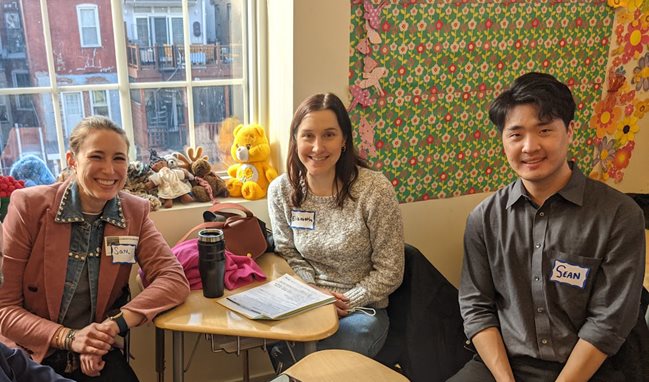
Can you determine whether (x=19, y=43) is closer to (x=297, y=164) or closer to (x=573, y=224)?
(x=297, y=164)

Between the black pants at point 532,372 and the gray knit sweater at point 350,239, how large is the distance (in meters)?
0.42

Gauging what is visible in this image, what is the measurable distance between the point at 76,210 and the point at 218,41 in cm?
108

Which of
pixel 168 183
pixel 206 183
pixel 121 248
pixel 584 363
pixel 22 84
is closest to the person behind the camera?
pixel 584 363

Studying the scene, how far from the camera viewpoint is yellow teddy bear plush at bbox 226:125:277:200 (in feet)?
8.14

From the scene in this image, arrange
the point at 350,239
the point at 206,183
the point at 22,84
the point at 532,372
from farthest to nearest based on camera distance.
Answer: the point at 206,183 → the point at 22,84 → the point at 350,239 → the point at 532,372

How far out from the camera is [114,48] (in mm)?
2342

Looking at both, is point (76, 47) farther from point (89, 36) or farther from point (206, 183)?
point (206, 183)

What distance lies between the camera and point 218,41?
8.27 ft

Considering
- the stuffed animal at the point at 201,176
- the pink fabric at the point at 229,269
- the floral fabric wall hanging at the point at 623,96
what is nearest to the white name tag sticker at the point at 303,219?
the pink fabric at the point at 229,269

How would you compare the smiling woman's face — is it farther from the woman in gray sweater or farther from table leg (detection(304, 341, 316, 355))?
table leg (detection(304, 341, 316, 355))

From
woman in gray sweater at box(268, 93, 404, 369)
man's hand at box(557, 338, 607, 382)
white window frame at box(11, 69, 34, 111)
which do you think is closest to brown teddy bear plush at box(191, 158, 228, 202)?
woman in gray sweater at box(268, 93, 404, 369)

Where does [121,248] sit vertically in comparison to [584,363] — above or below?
above

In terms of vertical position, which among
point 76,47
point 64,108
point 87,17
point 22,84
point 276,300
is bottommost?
point 276,300

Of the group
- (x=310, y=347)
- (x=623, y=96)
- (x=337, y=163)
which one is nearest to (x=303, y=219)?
(x=337, y=163)
